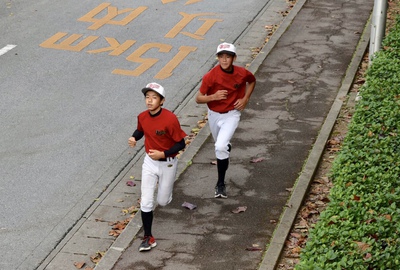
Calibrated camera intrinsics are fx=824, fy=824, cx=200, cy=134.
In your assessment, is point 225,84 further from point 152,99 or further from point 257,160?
point 257,160

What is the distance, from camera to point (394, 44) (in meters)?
13.4

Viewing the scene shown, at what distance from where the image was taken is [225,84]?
10930 millimetres

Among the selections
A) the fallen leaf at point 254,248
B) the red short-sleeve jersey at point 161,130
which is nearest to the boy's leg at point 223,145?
the red short-sleeve jersey at point 161,130

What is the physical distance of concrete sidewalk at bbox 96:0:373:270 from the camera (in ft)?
32.7

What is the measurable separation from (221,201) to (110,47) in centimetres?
724

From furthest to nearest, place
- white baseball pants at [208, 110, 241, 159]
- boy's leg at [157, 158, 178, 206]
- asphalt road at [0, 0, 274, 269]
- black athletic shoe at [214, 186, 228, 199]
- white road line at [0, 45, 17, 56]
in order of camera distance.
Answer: white road line at [0, 45, 17, 56] → asphalt road at [0, 0, 274, 269] → black athletic shoe at [214, 186, 228, 199] → white baseball pants at [208, 110, 241, 159] → boy's leg at [157, 158, 178, 206]

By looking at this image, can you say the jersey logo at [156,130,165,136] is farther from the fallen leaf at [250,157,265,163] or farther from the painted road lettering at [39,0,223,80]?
the painted road lettering at [39,0,223,80]

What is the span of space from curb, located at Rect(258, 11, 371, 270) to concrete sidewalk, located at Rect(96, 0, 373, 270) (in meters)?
0.01

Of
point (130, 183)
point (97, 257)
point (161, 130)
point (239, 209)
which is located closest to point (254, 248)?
point (239, 209)

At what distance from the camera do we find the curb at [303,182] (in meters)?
9.79

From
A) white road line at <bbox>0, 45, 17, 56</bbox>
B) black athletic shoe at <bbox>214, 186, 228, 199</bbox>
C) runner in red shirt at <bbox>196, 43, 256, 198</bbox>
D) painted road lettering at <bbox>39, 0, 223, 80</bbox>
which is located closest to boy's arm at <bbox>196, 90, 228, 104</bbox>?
runner in red shirt at <bbox>196, 43, 256, 198</bbox>

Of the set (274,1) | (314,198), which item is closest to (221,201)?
(314,198)

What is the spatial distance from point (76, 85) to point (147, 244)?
6.22 meters

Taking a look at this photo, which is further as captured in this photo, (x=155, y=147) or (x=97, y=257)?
(x=97, y=257)
